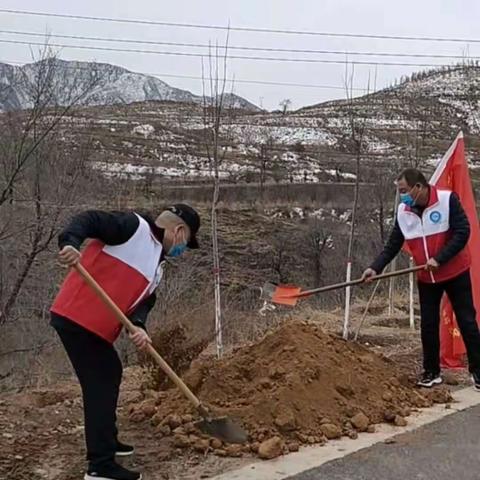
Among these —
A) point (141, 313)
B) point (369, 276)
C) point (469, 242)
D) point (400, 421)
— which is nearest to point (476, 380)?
point (369, 276)

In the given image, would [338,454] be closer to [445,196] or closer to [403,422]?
[403,422]

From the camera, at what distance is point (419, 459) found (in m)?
5.00

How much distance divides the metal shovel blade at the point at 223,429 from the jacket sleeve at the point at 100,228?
1.25 meters

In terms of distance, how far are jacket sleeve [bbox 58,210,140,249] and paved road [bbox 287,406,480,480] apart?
1664 millimetres

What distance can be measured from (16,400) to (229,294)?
1159cm

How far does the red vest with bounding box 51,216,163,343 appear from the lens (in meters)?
4.25

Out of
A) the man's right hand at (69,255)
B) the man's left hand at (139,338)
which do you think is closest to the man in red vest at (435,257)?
the man's left hand at (139,338)

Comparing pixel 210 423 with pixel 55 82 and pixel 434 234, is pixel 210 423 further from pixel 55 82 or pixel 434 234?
pixel 55 82

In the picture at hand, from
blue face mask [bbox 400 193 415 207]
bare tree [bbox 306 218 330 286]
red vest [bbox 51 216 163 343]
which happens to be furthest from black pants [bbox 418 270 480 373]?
bare tree [bbox 306 218 330 286]

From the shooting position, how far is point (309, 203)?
33812mm

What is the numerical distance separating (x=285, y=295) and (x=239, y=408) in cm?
217

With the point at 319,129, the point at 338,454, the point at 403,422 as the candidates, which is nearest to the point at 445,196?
the point at 403,422

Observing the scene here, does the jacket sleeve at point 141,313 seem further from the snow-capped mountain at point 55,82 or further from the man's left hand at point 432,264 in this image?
the snow-capped mountain at point 55,82

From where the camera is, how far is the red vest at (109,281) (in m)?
4.25
